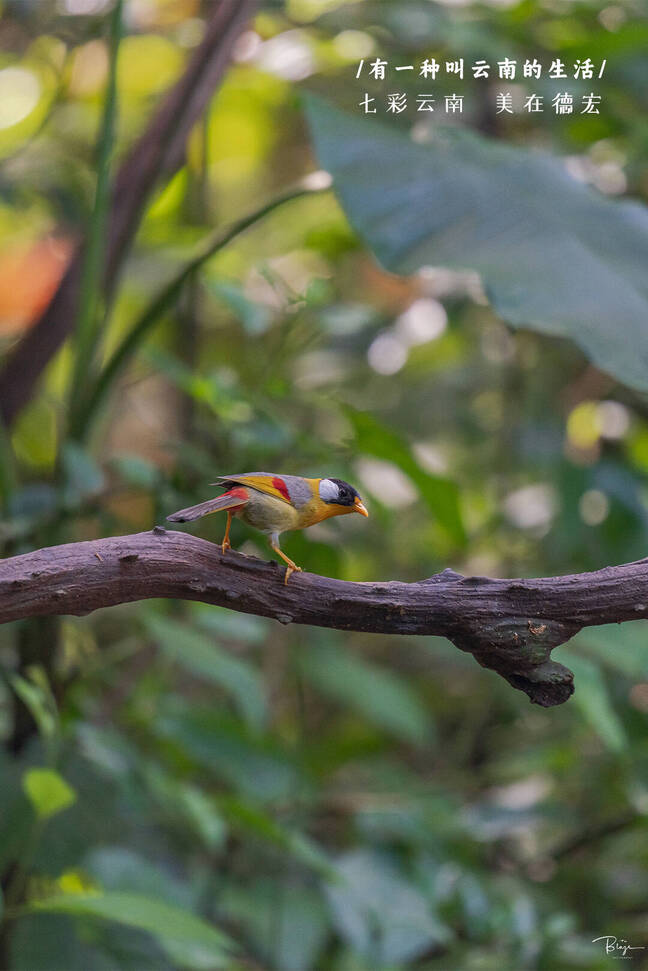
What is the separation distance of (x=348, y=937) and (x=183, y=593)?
0.95 metres

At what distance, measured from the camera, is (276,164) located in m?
2.90

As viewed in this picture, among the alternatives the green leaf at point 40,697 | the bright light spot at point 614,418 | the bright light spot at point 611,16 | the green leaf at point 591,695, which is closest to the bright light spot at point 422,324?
the bright light spot at point 614,418

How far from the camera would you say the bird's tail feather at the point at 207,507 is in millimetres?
597

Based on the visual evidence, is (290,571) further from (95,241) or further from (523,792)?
(523,792)

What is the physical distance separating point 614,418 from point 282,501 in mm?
1685

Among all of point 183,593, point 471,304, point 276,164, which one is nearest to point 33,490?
point 183,593

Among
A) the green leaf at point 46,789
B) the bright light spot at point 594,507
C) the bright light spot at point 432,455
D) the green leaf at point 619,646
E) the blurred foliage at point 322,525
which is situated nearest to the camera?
the green leaf at point 46,789

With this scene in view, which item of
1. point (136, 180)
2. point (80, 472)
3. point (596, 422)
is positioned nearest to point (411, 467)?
point (80, 472)

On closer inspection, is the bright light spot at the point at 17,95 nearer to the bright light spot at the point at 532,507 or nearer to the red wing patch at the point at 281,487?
the bright light spot at the point at 532,507

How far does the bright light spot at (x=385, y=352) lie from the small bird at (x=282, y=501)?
1.54 m

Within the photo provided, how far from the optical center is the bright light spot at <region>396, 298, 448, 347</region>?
224cm

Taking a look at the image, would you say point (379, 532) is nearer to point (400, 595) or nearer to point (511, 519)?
point (511, 519)

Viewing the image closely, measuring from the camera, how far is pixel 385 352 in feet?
7.28

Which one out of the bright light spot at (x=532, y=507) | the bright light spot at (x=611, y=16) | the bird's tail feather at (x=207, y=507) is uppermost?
the bird's tail feather at (x=207, y=507)
